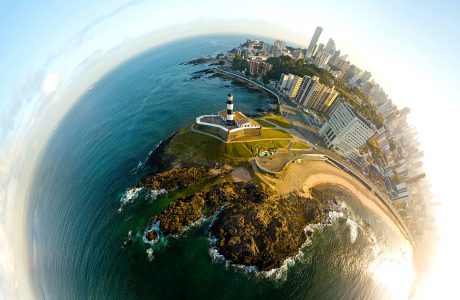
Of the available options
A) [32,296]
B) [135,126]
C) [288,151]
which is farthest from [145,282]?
[135,126]

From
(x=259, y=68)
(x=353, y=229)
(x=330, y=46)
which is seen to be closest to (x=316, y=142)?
(x=353, y=229)

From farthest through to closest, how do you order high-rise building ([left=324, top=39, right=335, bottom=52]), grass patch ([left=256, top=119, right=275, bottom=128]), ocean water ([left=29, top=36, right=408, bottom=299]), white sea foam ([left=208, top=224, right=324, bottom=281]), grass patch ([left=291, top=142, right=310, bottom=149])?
1. high-rise building ([left=324, top=39, right=335, bottom=52])
2. grass patch ([left=256, top=119, right=275, bottom=128])
3. grass patch ([left=291, top=142, right=310, bottom=149])
4. white sea foam ([left=208, top=224, right=324, bottom=281])
5. ocean water ([left=29, top=36, right=408, bottom=299])

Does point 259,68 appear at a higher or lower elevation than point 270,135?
higher

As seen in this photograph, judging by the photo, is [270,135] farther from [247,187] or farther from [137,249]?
[137,249]

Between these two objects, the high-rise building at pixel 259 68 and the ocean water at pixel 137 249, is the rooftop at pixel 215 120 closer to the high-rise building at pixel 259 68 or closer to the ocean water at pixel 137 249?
the ocean water at pixel 137 249

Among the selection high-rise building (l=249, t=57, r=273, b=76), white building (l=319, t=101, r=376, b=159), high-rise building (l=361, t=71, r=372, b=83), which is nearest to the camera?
white building (l=319, t=101, r=376, b=159)

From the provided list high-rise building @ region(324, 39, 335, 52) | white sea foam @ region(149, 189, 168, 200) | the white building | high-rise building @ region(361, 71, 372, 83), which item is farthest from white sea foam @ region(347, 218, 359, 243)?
high-rise building @ region(324, 39, 335, 52)

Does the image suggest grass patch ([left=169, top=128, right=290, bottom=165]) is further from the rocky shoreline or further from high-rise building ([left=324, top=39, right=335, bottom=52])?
high-rise building ([left=324, top=39, right=335, bottom=52])
